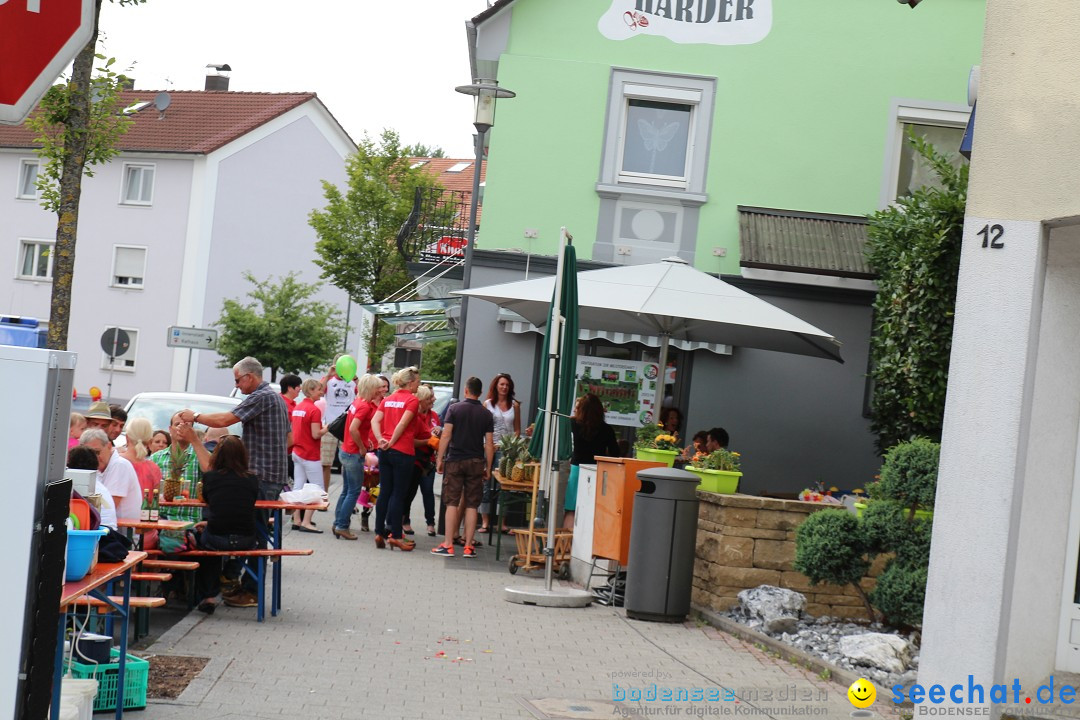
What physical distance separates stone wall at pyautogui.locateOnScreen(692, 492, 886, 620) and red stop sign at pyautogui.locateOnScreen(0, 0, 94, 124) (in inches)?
314

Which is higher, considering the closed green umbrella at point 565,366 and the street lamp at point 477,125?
the street lamp at point 477,125

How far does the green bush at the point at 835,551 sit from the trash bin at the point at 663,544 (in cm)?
127

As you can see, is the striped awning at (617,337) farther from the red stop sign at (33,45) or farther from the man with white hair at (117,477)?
the red stop sign at (33,45)

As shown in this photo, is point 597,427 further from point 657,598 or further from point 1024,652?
point 1024,652

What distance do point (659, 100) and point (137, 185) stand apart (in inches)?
1317

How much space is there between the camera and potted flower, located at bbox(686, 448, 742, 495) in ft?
36.0

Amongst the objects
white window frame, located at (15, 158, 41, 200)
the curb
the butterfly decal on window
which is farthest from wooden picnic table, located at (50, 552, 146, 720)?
white window frame, located at (15, 158, 41, 200)

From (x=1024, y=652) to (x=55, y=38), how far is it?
20.1 ft

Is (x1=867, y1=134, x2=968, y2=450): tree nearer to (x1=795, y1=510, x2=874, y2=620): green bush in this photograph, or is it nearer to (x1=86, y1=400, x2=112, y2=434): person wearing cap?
(x1=795, y1=510, x2=874, y2=620): green bush

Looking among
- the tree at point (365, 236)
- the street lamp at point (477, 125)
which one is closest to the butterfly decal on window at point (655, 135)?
the street lamp at point (477, 125)

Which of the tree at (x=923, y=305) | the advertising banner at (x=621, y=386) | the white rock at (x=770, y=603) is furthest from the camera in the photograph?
the advertising banner at (x=621, y=386)

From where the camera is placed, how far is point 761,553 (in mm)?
10602

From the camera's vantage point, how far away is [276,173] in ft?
155

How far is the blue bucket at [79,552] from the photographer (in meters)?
5.35
